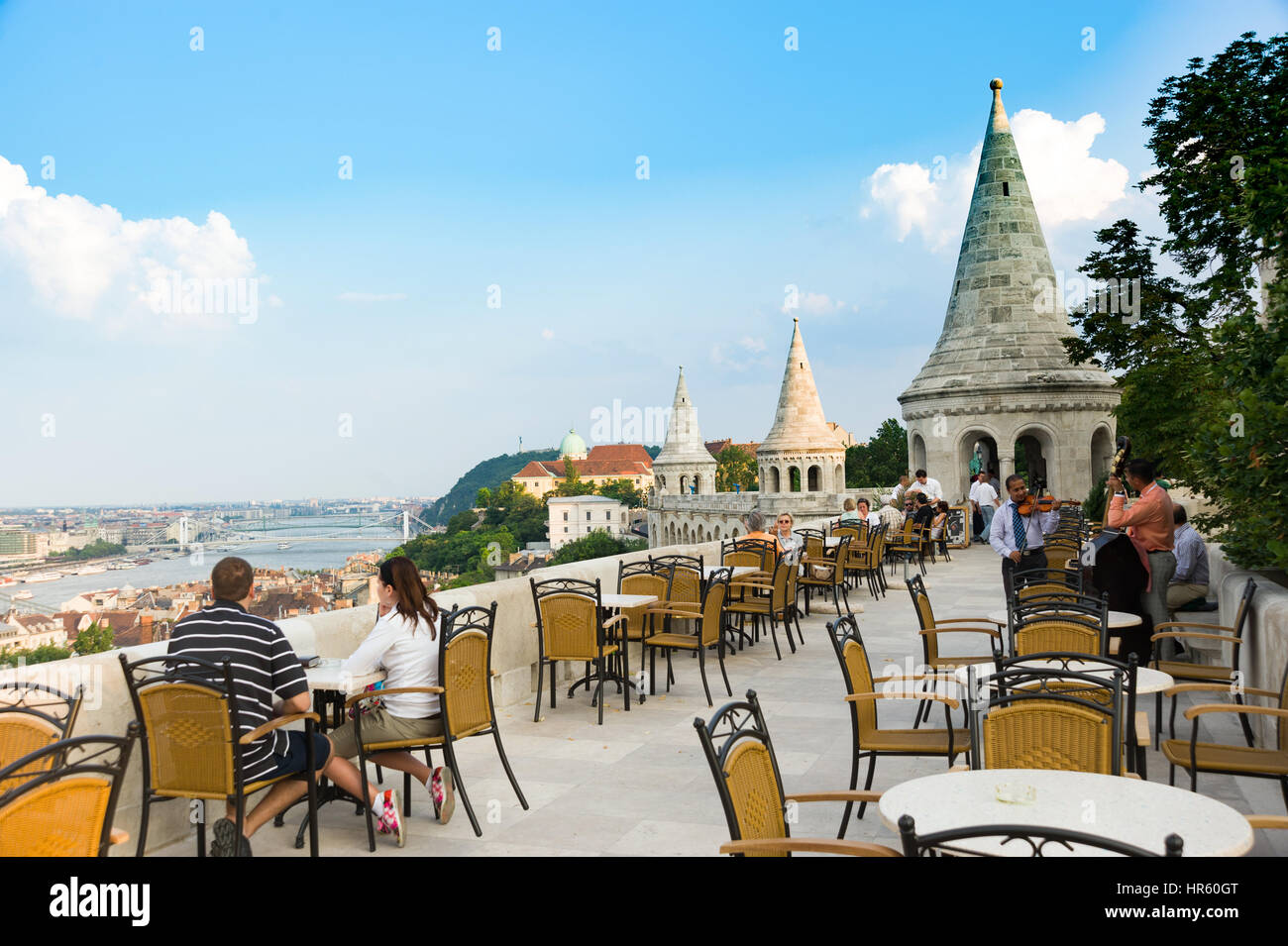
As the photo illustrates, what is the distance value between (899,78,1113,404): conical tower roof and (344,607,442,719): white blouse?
2068cm

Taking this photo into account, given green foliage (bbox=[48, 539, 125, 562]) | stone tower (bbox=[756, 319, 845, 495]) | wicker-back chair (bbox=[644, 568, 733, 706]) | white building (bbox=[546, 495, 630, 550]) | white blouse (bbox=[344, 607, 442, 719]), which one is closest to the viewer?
white blouse (bbox=[344, 607, 442, 719])

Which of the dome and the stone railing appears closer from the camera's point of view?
the stone railing

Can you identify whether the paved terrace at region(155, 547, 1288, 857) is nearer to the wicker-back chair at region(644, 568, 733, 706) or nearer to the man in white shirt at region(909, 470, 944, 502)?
the wicker-back chair at region(644, 568, 733, 706)

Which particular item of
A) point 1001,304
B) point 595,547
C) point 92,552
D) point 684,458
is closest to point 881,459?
point 684,458

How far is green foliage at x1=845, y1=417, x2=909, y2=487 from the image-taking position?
69.8 metres

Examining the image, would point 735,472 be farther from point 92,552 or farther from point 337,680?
point 337,680

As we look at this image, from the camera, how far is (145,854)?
13.7 feet

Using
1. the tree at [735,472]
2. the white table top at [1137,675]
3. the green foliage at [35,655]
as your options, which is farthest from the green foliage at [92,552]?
the tree at [735,472]

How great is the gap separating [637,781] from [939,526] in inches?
525

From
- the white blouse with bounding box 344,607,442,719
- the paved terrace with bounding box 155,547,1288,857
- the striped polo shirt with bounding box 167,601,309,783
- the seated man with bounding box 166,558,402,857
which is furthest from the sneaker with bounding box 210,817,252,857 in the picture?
the white blouse with bounding box 344,607,442,719

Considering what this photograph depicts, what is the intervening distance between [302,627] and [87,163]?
46.5 m

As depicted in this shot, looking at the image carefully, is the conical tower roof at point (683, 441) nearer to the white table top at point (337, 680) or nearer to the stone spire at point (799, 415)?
the stone spire at point (799, 415)
